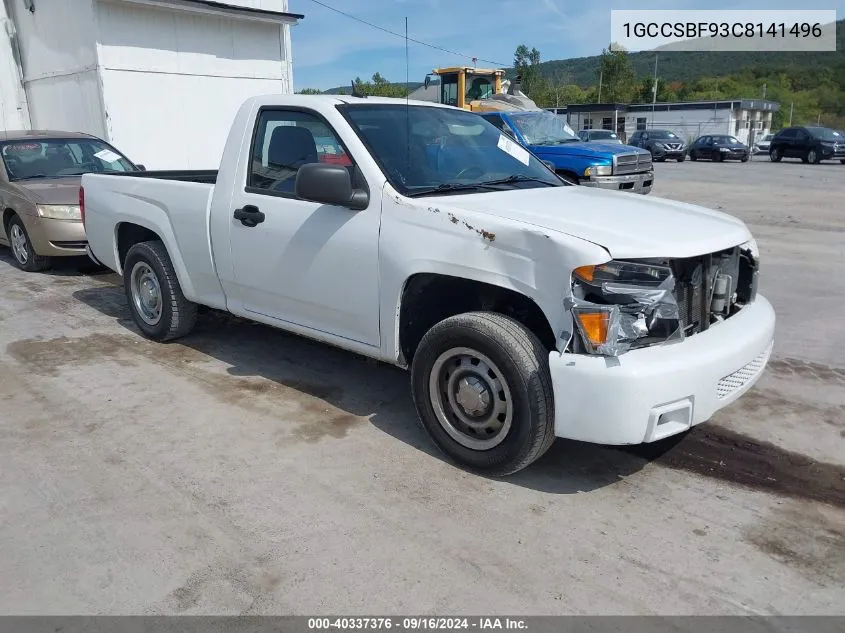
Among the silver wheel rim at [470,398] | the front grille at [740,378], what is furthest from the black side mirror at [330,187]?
the front grille at [740,378]

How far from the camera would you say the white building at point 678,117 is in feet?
165

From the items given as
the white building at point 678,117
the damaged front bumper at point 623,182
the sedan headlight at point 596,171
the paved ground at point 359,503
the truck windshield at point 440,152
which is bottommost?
the paved ground at point 359,503

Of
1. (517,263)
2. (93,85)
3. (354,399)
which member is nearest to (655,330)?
(517,263)

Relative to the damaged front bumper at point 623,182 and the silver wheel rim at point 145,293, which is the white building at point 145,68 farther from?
the silver wheel rim at point 145,293

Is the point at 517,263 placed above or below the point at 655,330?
above

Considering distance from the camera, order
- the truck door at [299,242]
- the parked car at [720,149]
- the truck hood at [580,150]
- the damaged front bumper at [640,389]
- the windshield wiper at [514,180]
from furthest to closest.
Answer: the parked car at [720,149] < the truck hood at [580,150] < the windshield wiper at [514,180] < the truck door at [299,242] < the damaged front bumper at [640,389]

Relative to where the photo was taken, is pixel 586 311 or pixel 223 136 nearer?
pixel 586 311

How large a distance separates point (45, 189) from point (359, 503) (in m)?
7.00

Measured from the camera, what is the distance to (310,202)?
4.28 m

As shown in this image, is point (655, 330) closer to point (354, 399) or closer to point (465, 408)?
point (465, 408)

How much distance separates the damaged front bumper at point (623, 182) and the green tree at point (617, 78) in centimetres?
6634

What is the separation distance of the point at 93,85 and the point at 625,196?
11934mm
